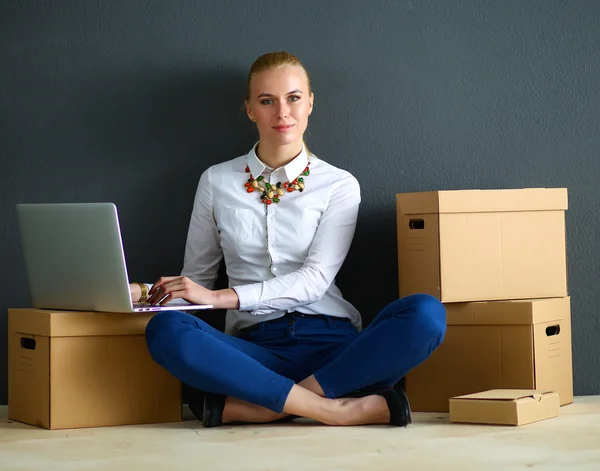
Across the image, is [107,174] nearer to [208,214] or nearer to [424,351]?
[208,214]

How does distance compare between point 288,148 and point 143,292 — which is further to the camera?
point 288,148

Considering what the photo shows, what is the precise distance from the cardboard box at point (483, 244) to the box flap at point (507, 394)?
0.89ft

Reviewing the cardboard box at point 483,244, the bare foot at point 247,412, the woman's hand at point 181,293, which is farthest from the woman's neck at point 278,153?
the bare foot at point 247,412

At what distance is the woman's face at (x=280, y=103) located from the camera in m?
2.55

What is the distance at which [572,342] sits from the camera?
2812mm

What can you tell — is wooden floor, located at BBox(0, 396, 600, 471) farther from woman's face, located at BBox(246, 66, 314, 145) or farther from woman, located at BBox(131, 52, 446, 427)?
woman's face, located at BBox(246, 66, 314, 145)

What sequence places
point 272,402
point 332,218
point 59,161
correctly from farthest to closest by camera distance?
point 59,161, point 332,218, point 272,402

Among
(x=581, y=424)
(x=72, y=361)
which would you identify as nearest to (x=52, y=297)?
(x=72, y=361)

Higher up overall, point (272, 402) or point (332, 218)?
point (332, 218)

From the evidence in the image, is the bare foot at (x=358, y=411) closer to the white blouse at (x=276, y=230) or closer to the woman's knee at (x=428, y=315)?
the woman's knee at (x=428, y=315)

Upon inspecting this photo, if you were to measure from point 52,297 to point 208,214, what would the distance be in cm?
53

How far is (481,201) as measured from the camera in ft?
8.02

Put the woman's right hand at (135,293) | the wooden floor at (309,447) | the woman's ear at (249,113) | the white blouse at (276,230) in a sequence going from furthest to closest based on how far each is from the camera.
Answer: the woman's ear at (249,113), the white blouse at (276,230), the woman's right hand at (135,293), the wooden floor at (309,447)

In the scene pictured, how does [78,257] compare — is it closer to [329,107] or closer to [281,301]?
[281,301]
